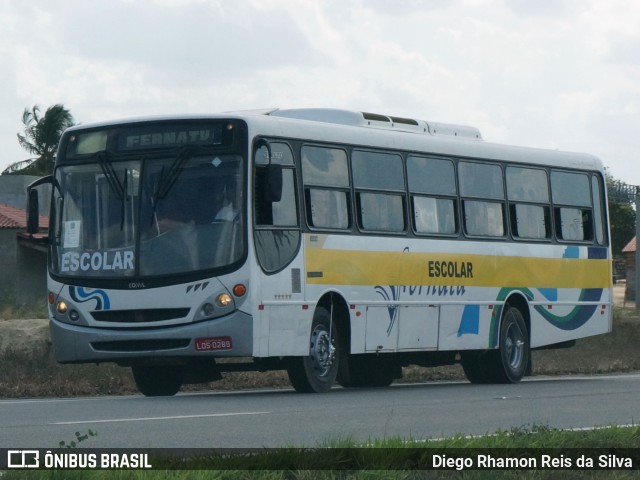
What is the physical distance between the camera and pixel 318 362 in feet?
61.7

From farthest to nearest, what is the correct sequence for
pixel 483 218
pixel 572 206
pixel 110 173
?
1. pixel 572 206
2. pixel 483 218
3. pixel 110 173

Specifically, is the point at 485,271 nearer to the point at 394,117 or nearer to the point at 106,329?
the point at 394,117

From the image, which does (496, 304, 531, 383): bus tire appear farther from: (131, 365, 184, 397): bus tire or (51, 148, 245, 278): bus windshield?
(51, 148, 245, 278): bus windshield

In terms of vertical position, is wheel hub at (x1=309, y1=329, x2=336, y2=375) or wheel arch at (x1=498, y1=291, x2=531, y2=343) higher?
wheel arch at (x1=498, y1=291, x2=531, y2=343)

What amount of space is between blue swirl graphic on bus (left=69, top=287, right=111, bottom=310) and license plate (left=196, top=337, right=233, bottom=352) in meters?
1.22

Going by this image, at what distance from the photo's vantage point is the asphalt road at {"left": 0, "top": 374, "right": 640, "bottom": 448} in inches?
456

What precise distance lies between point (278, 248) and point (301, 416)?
438 centimetres

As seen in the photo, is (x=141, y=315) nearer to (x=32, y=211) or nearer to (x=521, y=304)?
(x=32, y=211)

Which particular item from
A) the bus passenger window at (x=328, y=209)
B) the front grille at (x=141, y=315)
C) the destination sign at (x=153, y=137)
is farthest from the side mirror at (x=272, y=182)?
the front grille at (x=141, y=315)

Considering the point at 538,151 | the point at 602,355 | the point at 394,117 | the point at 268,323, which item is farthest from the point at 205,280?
the point at 602,355

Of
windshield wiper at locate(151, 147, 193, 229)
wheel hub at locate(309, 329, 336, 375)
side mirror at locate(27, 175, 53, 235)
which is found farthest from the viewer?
side mirror at locate(27, 175, 53, 235)

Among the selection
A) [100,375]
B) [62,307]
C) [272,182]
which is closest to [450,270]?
[272,182]

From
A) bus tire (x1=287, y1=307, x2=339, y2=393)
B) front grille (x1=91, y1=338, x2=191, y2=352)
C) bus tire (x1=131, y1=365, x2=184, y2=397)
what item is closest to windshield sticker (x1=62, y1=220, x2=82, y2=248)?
front grille (x1=91, y1=338, x2=191, y2=352)

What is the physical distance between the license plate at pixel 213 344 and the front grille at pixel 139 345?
0.45ft
